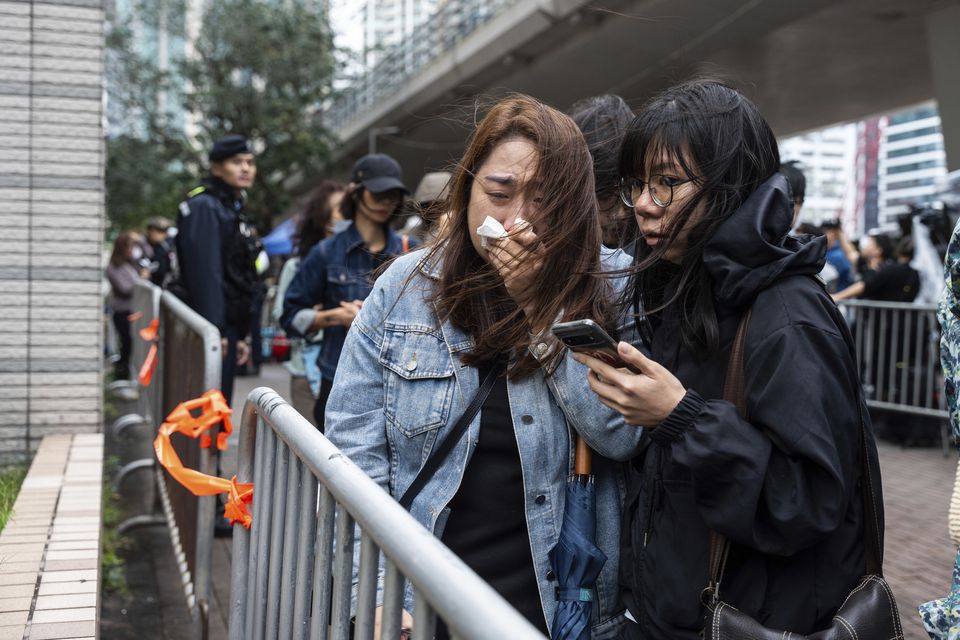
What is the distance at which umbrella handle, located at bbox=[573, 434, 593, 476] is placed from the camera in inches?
85.4

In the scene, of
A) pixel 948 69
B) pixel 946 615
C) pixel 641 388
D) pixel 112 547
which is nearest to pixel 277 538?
pixel 641 388

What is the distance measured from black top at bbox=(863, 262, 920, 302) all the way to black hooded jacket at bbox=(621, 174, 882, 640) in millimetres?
8456

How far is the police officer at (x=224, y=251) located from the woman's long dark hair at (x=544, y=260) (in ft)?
11.4

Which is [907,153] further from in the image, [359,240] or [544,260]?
[544,260]

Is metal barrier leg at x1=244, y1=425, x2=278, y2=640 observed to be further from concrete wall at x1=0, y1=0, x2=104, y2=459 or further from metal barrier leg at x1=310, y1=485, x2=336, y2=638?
concrete wall at x1=0, y1=0, x2=104, y2=459

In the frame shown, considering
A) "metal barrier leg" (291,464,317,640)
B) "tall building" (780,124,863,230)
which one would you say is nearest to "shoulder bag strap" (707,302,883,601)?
"metal barrier leg" (291,464,317,640)

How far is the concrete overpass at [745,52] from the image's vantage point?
12.2 m

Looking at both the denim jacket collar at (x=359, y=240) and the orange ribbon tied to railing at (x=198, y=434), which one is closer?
the orange ribbon tied to railing at (x=198, y=434)

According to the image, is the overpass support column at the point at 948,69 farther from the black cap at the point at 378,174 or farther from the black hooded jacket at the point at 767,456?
the black hooded jacket at the point at 767,456

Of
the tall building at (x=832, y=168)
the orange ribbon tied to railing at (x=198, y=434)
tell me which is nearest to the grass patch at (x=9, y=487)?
the orange ribbon tied to railing at (x=198, y=434)

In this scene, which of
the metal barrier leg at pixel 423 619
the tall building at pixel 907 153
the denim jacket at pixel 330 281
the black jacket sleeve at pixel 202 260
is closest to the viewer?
the metal barrier leg at pixel 423 619

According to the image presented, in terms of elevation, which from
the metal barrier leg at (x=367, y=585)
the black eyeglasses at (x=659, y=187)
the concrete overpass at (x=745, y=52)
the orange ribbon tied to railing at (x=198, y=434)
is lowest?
the orange ribbon tied to railing at (x=198, y=434)

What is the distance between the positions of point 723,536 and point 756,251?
1.67 feet

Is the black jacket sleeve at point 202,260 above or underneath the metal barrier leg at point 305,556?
above
